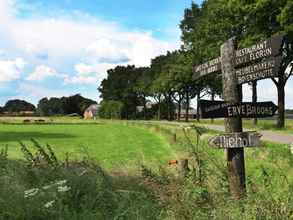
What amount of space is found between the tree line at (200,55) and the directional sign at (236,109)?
1.56 m

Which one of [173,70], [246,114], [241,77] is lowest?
[246,114]

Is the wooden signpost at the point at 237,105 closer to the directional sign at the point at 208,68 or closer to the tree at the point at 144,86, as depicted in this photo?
the directional sign at the point at 208,68

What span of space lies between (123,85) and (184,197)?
122 metres

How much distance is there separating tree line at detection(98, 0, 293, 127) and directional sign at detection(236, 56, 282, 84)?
163 centimetres

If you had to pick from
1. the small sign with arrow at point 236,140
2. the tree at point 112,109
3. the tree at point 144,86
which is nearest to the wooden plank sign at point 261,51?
the small sign with arrow at point 236,140

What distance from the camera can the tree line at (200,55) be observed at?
4388 centimetres

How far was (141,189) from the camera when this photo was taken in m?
9.93

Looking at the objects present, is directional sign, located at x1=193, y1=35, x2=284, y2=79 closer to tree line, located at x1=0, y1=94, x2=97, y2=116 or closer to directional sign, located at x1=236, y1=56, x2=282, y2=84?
directional sign, located at x1=236, y1=56, x2=282, y2=84

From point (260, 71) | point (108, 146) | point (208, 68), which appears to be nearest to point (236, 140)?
point (260, 71)

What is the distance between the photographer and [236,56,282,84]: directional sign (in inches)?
344

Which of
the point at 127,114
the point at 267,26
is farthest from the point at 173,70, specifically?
the point at 127,114

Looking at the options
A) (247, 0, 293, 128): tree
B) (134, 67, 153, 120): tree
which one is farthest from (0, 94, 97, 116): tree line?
(247, 0, 293, 128): tree

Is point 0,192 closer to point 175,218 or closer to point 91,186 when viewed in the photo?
point 91,186

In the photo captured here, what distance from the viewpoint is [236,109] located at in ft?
30.9
